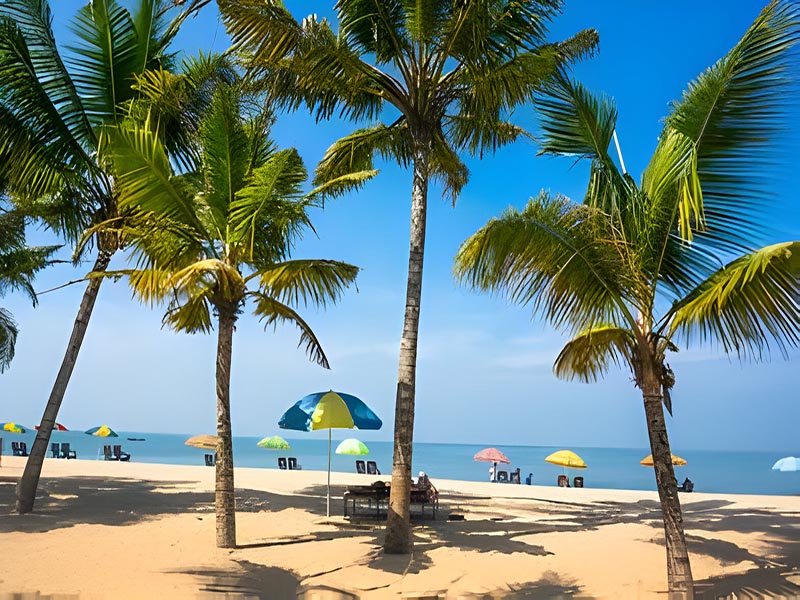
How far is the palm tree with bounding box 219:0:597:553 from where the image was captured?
8.87 metres

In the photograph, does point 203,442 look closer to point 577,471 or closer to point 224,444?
point 224,444

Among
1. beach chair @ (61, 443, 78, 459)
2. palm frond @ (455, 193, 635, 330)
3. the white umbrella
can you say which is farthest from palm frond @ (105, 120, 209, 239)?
beach chair @ (61, 443, 78, 459)

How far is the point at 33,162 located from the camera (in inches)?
459

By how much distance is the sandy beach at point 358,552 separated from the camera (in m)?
6.98

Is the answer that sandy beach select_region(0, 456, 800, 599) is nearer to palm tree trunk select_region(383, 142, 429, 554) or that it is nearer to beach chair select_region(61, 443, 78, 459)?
palm tree trunk select_region(383, 142, 429, 554)

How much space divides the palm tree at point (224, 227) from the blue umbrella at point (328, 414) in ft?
6.72

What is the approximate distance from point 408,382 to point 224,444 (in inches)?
108

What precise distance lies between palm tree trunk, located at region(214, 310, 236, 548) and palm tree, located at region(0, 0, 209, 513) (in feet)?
13.4

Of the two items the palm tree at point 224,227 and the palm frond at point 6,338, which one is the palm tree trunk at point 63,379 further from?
the palm frond at point 6,338

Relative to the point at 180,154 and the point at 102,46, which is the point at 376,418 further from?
the point at 102,46

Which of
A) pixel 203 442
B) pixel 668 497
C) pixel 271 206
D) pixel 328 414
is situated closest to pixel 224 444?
pixel 328 414

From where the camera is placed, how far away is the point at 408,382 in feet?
30.5

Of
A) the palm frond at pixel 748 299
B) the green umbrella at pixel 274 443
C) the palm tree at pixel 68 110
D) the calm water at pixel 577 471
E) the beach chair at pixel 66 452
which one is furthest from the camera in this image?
the calm water at pixel 577 471

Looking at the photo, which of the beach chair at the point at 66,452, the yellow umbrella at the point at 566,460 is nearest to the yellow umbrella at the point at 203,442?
the beach chair at the point at 66,452
